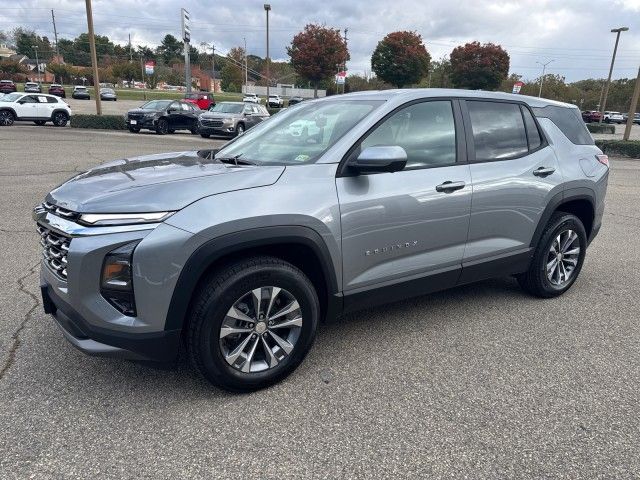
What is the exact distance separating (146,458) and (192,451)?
8.3 inches

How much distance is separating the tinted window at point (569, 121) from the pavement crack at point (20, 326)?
4410mm

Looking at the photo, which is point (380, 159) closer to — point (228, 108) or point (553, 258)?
point (553, 258)

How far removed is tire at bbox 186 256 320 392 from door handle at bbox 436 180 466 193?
→ 1158 millimetres

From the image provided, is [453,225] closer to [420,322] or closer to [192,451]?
[420,322]

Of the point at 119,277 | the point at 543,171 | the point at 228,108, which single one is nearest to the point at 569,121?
the point at 543,171

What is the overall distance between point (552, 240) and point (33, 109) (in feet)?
81.5

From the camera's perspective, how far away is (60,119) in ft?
77.9

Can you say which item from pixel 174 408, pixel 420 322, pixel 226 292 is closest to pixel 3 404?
pixel 174 408

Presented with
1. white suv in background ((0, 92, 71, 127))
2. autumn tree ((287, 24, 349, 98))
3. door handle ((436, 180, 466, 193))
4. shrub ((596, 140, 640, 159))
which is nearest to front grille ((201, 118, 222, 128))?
white suv in background ((0, 92, 71, 127))

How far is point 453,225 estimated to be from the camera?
11.5ft

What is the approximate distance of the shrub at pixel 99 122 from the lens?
75.8 ft

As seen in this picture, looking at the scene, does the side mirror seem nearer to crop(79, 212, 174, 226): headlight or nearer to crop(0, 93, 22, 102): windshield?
crop(79, 212, 174, 226): headlight

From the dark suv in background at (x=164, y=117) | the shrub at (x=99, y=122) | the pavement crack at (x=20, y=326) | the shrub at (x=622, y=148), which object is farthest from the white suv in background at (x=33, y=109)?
the shrub at (x=622, y=148)

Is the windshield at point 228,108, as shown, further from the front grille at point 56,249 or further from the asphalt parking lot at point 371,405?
the front grille at point 56,249
